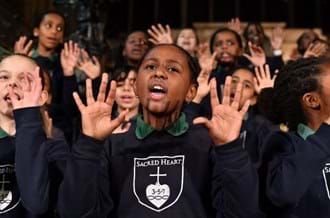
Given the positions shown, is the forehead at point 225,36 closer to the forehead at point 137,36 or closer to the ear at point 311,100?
the forehead at point 137,36

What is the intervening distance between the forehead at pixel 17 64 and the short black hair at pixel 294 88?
2.86 feet

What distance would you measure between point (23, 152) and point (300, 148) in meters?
0.84

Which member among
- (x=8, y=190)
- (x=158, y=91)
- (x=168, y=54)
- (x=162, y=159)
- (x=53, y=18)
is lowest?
(x=8, y=190)

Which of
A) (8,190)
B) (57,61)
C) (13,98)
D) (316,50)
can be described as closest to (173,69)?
(13,98)

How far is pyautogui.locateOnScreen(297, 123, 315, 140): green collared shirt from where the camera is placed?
1.96 meters

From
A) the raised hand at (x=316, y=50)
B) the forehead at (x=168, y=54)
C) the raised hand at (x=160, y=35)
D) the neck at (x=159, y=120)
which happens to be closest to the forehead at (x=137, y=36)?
the raised hand at (x=160, y=35)

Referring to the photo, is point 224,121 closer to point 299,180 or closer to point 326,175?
point 299,180

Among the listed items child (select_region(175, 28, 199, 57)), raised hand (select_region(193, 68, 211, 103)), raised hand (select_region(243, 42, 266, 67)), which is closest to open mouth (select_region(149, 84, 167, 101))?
raised hand (select_region(193, 68, 211, 103))

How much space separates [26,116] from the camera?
1841mm

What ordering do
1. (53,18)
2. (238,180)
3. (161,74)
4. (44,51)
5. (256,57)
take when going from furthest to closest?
(53,18)
(44,51)
(256,57)
(161,74)
(238,180)

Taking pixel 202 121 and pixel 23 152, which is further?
pixel 23 152

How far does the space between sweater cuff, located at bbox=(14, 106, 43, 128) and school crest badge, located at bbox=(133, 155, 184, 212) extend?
0.34 meters

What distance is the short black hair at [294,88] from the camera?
2010mm

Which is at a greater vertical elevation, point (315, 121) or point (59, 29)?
point (59, 29)
